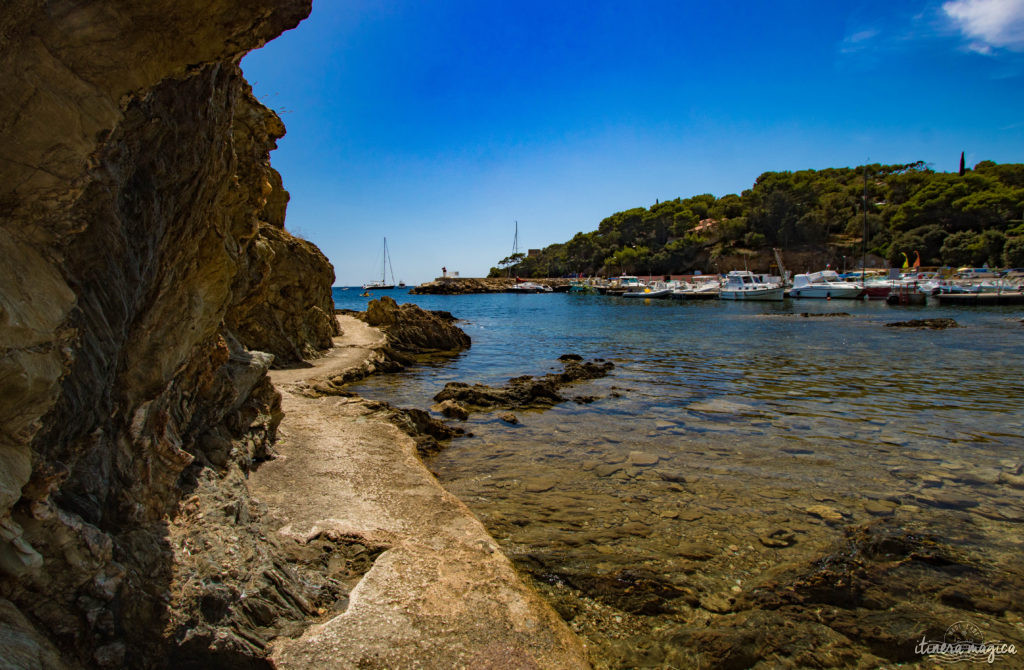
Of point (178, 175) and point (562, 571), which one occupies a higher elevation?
point (178, 175)

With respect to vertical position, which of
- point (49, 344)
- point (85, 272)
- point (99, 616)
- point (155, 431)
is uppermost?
point (85, 272)

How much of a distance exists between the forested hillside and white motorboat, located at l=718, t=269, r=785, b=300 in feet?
90.9

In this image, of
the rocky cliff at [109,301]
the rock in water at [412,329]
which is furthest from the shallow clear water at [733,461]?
the rock in water at [412,329]

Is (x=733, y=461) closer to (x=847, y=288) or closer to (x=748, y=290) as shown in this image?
(x=748, y=290)

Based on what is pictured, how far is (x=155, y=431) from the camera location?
363 centimetres

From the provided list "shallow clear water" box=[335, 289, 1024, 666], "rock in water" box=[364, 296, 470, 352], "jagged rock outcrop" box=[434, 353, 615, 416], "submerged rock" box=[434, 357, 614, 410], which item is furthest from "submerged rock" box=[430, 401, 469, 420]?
"rock in water" box=[364, 296, 470, 352]

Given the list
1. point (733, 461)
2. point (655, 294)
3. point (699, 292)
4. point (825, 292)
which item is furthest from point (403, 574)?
point (655, 294)

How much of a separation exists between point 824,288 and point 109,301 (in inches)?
2779

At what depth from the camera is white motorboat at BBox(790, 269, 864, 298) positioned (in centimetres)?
5759

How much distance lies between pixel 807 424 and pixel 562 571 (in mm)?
8288

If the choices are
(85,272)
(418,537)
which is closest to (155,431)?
(85,272)

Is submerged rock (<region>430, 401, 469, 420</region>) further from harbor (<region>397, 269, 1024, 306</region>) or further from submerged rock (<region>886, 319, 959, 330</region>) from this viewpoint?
harbor (<region>397, 269, 1024, 306</region>)

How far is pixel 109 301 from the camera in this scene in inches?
120

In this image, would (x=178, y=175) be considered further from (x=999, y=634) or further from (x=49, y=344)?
(x=999, y=634)
